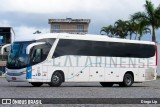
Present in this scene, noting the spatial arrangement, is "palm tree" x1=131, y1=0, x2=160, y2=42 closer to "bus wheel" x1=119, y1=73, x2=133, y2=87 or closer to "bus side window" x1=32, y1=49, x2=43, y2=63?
"bus wheel" x1=119, y1=73, x2=133, y2=87

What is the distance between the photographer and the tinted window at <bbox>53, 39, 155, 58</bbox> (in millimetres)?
28500

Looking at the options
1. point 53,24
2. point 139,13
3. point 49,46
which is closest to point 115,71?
point 49,46

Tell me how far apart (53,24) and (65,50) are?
114715 mm

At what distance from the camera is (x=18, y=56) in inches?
1097

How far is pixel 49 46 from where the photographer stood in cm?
2772

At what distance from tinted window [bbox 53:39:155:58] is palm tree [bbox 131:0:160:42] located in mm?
29755

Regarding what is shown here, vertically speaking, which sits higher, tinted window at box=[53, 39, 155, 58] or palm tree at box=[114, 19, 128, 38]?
palm tree at box=[114, 19, 128, 38]

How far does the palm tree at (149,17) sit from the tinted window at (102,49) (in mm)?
29755

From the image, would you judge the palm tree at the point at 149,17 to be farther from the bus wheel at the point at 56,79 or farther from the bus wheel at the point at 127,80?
the bus wheel at the point at 56,79

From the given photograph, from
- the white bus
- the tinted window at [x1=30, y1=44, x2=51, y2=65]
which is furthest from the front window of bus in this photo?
the tinted window at [x1=30, y1=44, x2=51, y2=65]

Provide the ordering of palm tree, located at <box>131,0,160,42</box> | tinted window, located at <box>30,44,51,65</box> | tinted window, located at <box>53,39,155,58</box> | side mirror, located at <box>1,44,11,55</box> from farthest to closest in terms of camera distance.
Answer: palm tree, located at <box>131,0,160,42</box> → side mirror, located at <box>1,44,11,55</box> → tinted window, located at <box>53,39,155,58</box> → tinted window, located at <box>30,44,51,65</box>

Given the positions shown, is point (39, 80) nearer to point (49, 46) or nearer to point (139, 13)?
point (49, 46)

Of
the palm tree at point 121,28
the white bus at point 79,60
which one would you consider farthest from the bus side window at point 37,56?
the palm tree at point 121,28

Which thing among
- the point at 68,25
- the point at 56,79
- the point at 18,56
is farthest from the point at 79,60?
the point at 68,25
